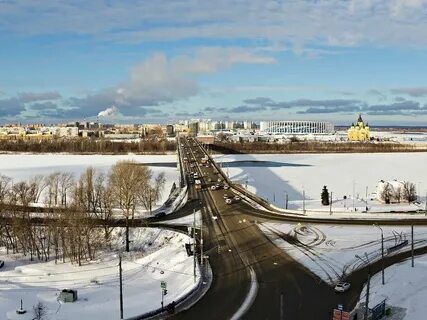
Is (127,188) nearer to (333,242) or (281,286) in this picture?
(333,242)

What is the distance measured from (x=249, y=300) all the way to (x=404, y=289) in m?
11.0

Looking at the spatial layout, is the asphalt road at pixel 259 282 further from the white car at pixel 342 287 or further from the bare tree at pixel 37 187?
the bare tree at pixel 37 187

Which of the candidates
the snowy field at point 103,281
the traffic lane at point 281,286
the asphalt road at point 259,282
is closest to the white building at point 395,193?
the asphalt road at point 259,282

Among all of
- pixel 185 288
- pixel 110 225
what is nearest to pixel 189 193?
pixel 110 225

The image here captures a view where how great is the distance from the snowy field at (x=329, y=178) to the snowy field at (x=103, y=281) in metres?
29.1

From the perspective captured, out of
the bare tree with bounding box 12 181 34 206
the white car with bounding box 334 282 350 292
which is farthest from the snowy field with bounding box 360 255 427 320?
the bare tree with bounding box 12 181 34 206

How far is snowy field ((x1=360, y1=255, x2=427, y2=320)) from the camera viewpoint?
32950 millimetres

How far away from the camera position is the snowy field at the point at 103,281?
113 ft

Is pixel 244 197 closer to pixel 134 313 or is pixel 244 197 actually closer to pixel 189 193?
pixel 189 193

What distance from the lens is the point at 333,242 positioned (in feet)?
167

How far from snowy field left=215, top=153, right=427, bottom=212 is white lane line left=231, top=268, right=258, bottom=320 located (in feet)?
111

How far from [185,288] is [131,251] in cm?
1760

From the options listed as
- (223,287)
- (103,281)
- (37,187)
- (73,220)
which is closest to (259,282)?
(223,287)

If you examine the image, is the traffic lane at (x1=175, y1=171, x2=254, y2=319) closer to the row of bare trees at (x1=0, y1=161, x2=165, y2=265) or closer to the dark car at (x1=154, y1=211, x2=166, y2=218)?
the row of bare trees at (x1=0, y1=161, x2=165, y2=265)
